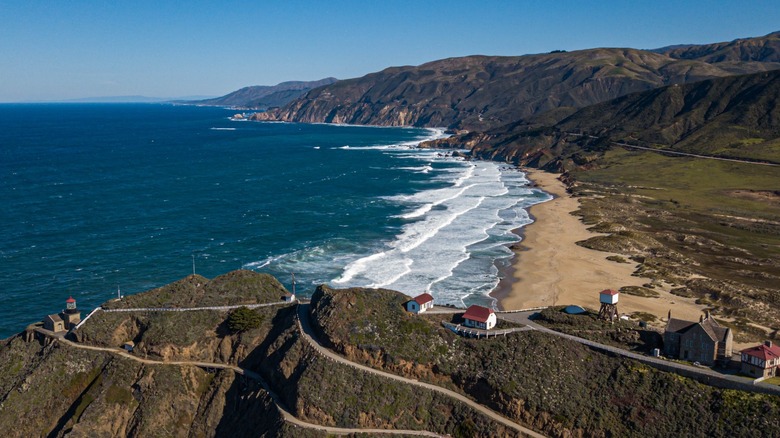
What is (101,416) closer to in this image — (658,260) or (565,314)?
(565,314)

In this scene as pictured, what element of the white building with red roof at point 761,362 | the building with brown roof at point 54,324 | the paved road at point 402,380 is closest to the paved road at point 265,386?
the building with brown roof at point 54,324

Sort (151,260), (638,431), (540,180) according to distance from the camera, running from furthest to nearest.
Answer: (540,180) < (151,260) < (638,431)

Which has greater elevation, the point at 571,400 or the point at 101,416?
the point at 571,400

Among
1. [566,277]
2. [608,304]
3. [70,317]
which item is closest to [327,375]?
[70,317]

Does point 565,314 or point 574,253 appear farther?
point 574,253

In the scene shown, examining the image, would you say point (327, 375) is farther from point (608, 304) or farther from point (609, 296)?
point (608, 304)

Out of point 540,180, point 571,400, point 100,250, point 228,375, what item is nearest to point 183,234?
point 100,250
